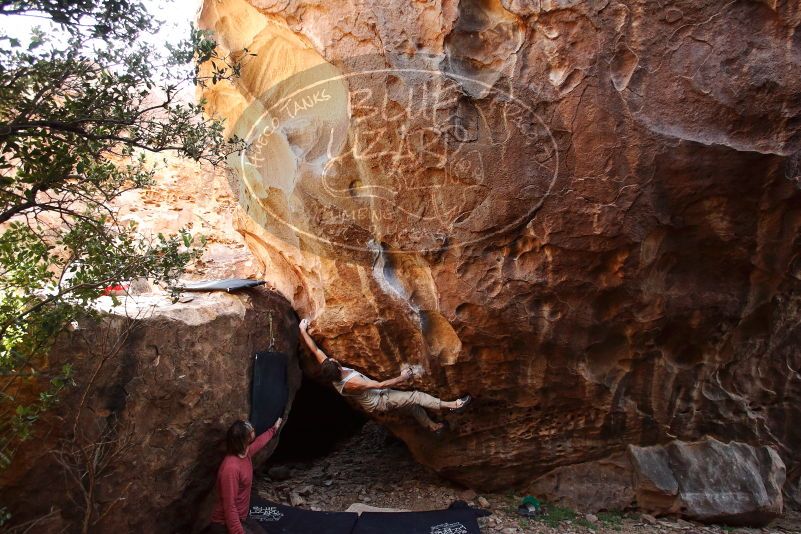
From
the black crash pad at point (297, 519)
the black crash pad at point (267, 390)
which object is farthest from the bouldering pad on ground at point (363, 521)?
the black crash pad at point (267, 390)

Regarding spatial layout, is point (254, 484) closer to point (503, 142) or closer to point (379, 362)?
point (379, 362)

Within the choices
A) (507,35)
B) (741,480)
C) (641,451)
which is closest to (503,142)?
(507,35)

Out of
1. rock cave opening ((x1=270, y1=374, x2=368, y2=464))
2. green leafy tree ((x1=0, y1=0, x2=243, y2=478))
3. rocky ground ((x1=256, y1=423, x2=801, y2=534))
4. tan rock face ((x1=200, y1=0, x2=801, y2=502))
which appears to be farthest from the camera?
rock cave opening ((x1=270, y1=374, x2=368, y2=464))

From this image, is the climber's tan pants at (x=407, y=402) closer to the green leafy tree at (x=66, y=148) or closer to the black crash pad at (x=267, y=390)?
the black crash pad at (x=267, y=390)

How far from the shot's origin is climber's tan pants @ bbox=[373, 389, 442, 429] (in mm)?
5117

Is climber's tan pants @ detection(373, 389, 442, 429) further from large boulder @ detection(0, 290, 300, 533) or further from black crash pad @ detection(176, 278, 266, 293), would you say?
black crash pad @ detection(176, 278, 266, 293)

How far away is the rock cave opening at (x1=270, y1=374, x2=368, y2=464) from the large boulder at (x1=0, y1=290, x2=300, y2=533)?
2.17 meters

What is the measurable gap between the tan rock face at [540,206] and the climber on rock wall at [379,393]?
135 mm

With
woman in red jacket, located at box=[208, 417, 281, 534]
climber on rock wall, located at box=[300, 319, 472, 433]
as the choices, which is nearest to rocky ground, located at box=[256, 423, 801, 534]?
climber on rock wall, located at box=[300, 319, 472, 433]

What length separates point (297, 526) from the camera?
491cm

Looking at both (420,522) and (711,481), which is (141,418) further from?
(711,481)

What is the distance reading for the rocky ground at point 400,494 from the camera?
17.0ft

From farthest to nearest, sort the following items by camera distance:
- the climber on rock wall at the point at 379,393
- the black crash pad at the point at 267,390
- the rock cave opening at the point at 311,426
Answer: the rock cave opening at the point at 311,426, the climber on rock wall at the point at 379,393, the black crash pad at the point at 267,390

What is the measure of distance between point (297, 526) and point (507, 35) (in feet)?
13.0
